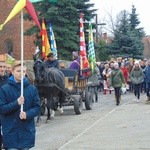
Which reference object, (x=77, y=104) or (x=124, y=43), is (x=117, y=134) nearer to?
(x=77, y=104)

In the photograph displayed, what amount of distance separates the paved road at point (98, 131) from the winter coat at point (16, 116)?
358 centimetres

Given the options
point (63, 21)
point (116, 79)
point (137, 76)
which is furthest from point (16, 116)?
point (63, 21)

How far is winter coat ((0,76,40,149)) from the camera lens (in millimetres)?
6440

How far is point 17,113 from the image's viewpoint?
651 cm

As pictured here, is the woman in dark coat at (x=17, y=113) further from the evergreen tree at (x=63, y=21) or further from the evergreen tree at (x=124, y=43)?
the evergreen tree at (x=124, y=43)

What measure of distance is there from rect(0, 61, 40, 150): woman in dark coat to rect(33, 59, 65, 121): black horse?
7822 millimetres

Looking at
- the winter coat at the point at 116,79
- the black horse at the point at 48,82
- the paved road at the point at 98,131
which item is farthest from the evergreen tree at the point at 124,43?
the black horse at the point at 48,82

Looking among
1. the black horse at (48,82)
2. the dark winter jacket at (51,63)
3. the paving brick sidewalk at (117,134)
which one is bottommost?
the paving brick sidewalk at (117,134)

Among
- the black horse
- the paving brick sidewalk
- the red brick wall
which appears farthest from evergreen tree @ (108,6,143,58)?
the black horse

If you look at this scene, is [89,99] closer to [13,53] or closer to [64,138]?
[64,138]

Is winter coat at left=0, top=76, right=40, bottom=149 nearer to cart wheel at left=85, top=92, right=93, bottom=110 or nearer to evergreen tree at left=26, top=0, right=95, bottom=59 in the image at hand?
cart wheel at left=85, top=92, right=93, bottom=110

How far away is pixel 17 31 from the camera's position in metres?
48.5

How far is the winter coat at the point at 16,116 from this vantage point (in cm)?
644

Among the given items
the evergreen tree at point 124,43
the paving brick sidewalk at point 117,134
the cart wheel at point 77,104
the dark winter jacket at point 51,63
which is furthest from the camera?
the evergreen tree at point 124,43
